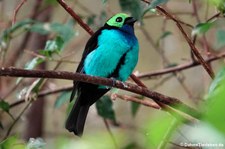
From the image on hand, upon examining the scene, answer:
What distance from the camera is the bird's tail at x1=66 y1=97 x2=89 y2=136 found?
2.21 meters

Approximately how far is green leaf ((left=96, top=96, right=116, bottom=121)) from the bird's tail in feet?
0.98

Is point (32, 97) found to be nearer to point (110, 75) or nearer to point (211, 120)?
point (110, 75)

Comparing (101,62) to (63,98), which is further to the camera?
(63,98)

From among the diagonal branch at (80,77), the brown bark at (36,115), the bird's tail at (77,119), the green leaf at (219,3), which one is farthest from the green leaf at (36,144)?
the brown bark at (36,115)

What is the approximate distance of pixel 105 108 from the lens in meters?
2.70

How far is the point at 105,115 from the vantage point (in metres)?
2.68

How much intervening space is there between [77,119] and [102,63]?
324 millimetres

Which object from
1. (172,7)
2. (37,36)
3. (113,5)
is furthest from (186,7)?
(37,36)

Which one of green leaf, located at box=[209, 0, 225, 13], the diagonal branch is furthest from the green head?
green leaf, located at box=[209, 0, 225, 13]

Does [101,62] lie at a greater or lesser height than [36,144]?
lesser

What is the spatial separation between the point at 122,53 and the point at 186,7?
6.89ft

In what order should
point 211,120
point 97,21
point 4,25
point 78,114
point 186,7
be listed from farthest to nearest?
point 186,7, point 4,25, point 97,21, point 78,114, point 211,120

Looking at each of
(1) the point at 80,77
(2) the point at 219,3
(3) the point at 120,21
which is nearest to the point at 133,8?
(3) the point at 120,21

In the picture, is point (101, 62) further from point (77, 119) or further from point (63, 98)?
point (63, 98)
